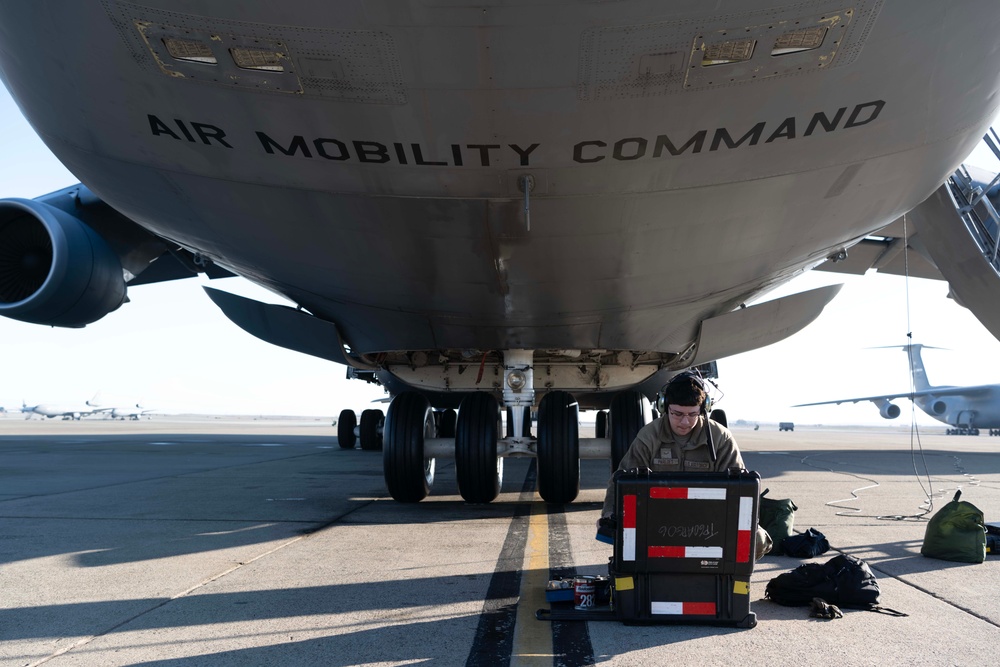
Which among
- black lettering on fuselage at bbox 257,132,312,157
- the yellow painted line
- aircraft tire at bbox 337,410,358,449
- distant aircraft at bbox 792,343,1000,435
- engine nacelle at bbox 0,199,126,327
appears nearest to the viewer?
the yellow painted line

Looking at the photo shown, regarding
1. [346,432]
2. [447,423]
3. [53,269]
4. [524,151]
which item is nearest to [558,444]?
[524,151]

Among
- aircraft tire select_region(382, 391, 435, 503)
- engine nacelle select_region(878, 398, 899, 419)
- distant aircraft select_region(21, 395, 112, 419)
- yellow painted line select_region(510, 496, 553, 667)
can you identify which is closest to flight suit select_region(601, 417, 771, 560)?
yellow painted line select_region(510, 496, 553, 667)

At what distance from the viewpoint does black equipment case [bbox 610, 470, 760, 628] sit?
350 centimetres

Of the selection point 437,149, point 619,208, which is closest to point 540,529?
point 619,208

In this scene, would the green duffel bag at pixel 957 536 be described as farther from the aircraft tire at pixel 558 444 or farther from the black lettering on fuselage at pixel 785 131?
the aircraft tire at pixel 558 444

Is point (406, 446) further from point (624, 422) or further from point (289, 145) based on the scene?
point (289, 145)

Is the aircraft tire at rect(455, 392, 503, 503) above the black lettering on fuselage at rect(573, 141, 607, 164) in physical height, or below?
below

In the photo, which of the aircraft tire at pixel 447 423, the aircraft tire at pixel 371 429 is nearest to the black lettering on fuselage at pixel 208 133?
the aircraft tire at pixel 447 423

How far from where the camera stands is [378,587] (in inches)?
166

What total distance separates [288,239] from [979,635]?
4702 mm

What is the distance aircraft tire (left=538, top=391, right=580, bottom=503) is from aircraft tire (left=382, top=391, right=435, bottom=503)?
1.11m

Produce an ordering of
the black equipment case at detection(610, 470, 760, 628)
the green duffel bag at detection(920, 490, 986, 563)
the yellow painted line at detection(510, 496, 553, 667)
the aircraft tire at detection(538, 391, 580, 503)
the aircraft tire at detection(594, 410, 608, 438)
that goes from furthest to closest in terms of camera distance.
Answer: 1. the aircraft tire at detection(594, 410, 608, 438)
2. the aircraft tire at detection(538, 391, 580, 503)
3. the green duffel bag at detection(920, 490, 986, 563)
4. the black equipment case at detection(610, 470, 760, 628)
5. the yellow painted line at detection(510, 496, 553, 667)

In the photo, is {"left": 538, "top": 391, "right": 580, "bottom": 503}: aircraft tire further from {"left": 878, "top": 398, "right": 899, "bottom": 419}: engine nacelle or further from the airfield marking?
{"left": 878, "top": 398, "right": 899, "bottom": 419}: engine nacelle

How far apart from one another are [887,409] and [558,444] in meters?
55.2
